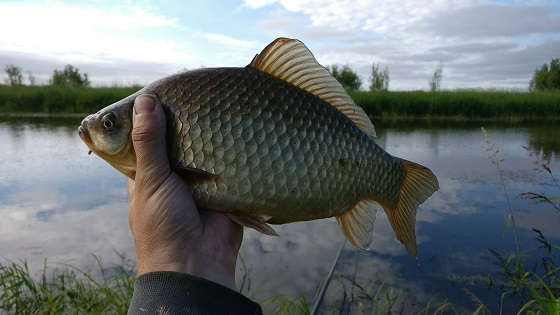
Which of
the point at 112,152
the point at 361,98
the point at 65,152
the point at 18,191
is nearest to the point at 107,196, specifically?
the point at 18,191

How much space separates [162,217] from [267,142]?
0.51m

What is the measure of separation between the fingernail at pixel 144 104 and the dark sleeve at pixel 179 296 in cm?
59

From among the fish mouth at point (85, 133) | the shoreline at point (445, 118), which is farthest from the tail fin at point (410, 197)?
the shoreline at point (445, 118)

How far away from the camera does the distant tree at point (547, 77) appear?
139ft

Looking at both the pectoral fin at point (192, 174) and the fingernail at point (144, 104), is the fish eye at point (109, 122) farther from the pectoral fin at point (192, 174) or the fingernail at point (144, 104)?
the pectoral fin at point (192, 174)

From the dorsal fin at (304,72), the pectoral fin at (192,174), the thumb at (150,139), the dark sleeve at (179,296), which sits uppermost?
the dorsal fin at (304,72)

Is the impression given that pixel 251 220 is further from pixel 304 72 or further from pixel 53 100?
pixel 53 100

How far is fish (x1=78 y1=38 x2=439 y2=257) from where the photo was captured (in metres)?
1.47

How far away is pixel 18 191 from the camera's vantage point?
24.6 feet

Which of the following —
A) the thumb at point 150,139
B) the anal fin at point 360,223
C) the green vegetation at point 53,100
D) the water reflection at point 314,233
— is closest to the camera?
the thumb at point 150,139

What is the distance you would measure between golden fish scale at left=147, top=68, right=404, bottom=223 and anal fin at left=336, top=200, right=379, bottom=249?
75 mm

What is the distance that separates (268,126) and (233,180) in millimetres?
243

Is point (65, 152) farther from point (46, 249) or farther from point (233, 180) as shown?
point (233, 180)

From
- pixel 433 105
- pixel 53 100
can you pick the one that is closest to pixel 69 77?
pixel 53 100
